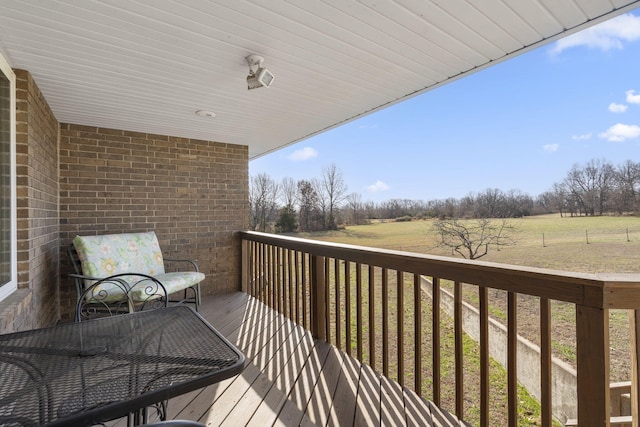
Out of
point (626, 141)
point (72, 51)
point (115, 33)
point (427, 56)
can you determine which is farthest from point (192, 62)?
point (626, 141)

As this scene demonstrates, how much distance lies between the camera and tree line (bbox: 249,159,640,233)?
5.56m

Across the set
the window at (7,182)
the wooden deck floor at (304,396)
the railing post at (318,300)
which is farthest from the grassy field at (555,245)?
the window at (7,182)

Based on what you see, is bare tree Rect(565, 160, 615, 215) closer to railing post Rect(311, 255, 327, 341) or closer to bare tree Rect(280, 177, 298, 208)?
railing post Rect(311, 255, 327, 341)

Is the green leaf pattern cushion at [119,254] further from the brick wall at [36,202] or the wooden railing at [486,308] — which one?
the wooden railing at [486,308]

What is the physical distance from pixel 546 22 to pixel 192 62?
228 centimetres

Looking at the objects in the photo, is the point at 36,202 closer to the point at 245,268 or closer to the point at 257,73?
the point at 257,73

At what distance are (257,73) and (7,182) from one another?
1909 millimetres

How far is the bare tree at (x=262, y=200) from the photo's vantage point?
694cm

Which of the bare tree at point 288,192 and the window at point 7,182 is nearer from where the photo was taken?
the window at point 7,182

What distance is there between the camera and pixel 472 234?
786 cm

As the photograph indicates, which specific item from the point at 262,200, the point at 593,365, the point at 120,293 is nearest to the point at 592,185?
the point at 593,365

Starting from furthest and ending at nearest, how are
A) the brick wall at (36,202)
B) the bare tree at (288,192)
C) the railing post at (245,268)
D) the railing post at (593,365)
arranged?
the bare tree at (288,192) → the railing post at (245,268) → the brick wall at (36,202) → the railing post at (593,365)

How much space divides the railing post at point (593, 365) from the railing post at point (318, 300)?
1877 millimetres

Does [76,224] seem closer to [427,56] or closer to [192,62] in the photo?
[192,62]
